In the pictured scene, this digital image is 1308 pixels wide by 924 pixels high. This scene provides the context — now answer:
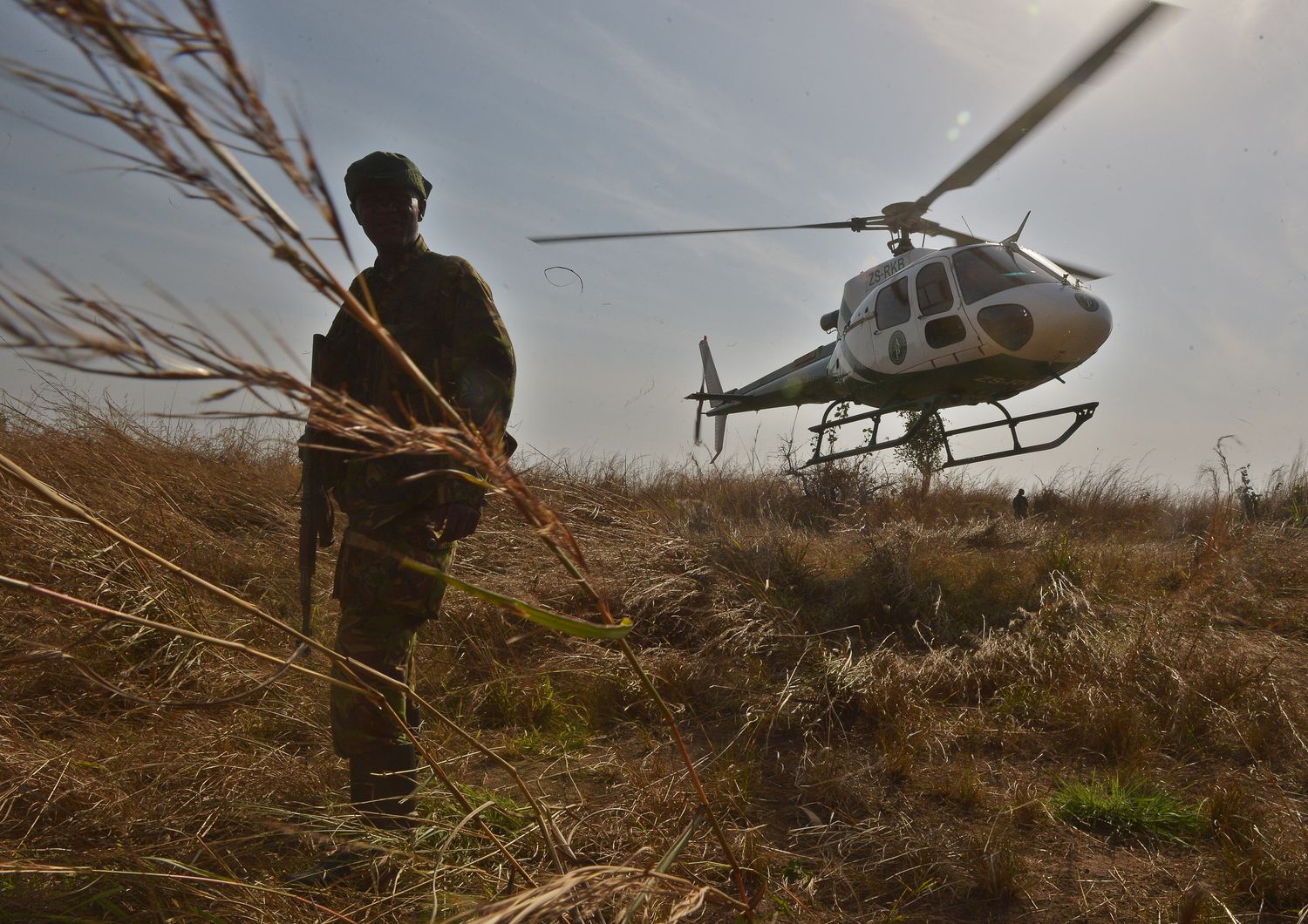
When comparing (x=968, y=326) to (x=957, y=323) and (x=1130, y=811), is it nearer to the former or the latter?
(x=957, y=323)

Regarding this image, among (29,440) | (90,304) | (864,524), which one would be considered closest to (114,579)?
(29,440)

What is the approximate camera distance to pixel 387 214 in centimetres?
249

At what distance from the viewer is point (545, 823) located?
3.74 ft

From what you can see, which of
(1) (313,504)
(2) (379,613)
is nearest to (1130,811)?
(2) (379,613)

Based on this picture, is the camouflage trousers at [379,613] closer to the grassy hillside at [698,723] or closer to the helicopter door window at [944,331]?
the grassy hillside at [698,723]

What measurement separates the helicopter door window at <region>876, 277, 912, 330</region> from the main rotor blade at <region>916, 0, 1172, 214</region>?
3.20ft

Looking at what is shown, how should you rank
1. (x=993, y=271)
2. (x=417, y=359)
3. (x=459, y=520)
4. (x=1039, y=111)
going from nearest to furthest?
(x=459, y=520) < (x=417, y=359) < (x=1039, y=111) < (x=993, y=271)

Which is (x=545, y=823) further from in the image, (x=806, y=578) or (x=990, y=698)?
(x=806, y=578)

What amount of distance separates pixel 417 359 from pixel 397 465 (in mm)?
347

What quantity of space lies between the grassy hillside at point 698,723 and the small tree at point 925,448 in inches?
112

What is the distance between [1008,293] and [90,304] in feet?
25.1

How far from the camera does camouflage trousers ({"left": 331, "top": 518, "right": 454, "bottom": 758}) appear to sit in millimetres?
2240

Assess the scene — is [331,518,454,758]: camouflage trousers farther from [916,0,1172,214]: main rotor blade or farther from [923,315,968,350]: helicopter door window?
[923,315,968,350]: helicopter door window

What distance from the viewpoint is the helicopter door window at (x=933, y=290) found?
7.52 meters
